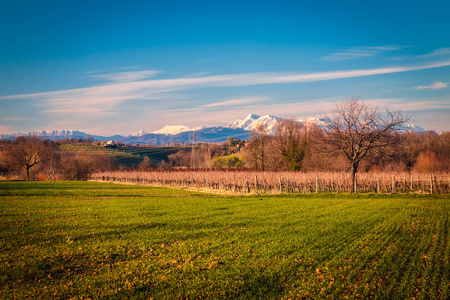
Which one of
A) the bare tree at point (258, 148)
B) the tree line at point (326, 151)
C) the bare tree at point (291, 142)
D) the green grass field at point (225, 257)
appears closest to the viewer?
the green grass field at point (225, 257)

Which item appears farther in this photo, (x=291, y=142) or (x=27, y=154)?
(x=27, y=154)

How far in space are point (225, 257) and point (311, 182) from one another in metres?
28.9

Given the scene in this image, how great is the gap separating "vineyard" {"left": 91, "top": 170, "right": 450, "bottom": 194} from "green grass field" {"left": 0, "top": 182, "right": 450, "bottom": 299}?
61.4 ft

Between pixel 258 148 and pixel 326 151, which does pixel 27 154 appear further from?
pixel 326 151

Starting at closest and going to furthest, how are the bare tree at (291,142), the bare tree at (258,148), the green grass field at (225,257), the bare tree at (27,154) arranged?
1. the green grass field at (225,257)
2. the bare tree at (291,142)
3. the bare tree at (258,148)
4. the bare tree at (27,154)

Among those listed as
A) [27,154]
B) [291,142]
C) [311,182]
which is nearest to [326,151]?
[311,182]

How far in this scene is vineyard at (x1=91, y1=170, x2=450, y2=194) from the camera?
30938 mm

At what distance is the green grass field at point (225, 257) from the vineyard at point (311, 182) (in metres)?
18.7

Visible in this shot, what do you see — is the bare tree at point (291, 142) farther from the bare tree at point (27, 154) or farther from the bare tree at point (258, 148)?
the bare tree at point (27, 154)

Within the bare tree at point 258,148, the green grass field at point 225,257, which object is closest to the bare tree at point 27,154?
the bare tree at point 258,148

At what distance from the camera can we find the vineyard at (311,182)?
30938 mm

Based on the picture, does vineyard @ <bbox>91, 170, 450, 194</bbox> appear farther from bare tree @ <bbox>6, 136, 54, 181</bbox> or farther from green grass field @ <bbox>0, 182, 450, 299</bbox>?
bare tree @ <bbox>6, 136, 54, 181</bbox>

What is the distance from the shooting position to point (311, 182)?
1414 inches

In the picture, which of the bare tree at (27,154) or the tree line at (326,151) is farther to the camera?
the bare tree at (27,154)
